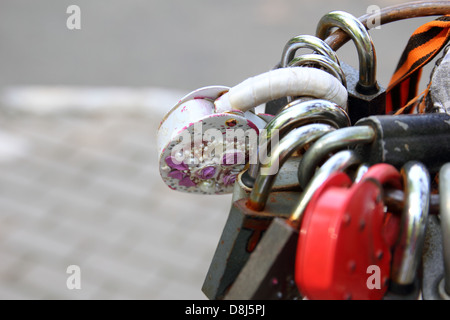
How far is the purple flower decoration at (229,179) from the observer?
581 millimetres

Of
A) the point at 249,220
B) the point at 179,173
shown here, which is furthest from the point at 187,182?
the point at 249,220

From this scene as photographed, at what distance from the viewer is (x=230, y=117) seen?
0.53 m

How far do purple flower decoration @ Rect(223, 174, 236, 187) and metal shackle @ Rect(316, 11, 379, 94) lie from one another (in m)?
0.16

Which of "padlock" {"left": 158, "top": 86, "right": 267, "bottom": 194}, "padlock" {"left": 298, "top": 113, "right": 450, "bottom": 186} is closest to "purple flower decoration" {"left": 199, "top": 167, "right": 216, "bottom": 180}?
"padlock" {"left": 158, "top": 86, "right": 267, "bottom": 194}

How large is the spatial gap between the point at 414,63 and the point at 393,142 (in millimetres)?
259

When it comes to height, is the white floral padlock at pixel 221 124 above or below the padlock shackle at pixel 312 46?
below

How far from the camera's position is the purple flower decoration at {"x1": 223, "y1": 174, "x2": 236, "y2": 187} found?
22.9 inches

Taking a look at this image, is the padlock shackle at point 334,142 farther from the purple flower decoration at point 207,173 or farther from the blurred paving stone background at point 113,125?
the blurred paving stone background at point 113,125

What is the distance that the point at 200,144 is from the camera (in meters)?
0.55

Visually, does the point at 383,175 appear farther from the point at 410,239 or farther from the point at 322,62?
the point at 322,62

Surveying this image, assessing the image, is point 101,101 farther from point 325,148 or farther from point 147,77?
point 325,148
